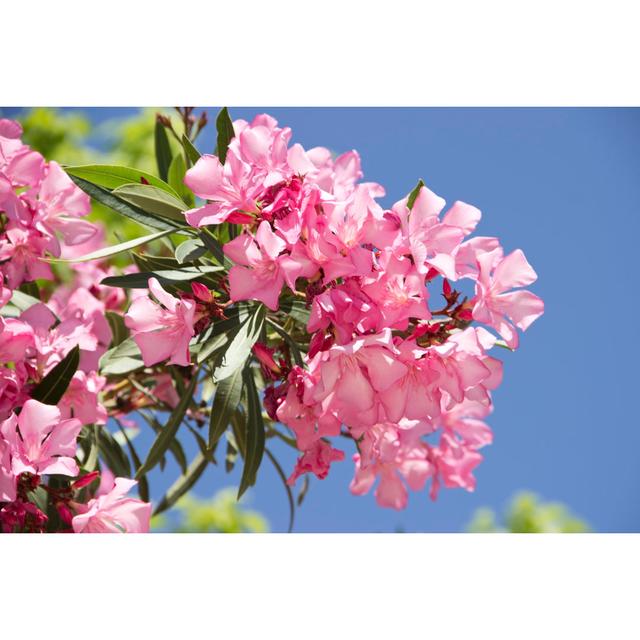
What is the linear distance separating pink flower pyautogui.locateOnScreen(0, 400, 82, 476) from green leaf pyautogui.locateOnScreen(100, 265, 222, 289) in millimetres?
243

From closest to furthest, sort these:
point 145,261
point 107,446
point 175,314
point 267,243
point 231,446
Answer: point 267,243 < point 175,314 < point 145,261 < point 107,446 < point 231,446

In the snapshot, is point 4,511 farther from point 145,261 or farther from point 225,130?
point 225,130

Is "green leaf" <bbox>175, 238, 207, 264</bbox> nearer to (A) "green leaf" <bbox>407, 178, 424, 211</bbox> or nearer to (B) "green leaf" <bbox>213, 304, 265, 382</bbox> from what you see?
(B) "green leaf" <bbox>213, 304, 265, 382</bbox>

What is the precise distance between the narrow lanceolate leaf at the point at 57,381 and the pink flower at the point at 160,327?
0.68 feet

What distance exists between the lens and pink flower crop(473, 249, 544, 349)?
121cm

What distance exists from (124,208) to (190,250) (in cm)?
17

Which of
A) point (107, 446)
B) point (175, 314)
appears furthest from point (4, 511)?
point (107, 446)

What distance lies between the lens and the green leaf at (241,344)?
4.10ft

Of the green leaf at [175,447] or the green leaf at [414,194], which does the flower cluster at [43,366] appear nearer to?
the green leaf at [175,447]

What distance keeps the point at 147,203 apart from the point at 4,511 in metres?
0.58

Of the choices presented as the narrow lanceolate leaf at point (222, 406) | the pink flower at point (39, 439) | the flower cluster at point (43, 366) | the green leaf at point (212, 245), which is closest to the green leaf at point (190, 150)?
the green leaf at point (212, 245)

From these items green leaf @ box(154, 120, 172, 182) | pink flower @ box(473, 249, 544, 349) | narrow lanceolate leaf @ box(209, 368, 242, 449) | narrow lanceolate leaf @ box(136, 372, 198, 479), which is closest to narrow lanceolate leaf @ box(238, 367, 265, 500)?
narrow lanceolate leaf @ box(209, 368, 242, 449)

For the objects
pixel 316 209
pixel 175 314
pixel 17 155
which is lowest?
pixel 175 314

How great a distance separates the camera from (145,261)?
1.51m
